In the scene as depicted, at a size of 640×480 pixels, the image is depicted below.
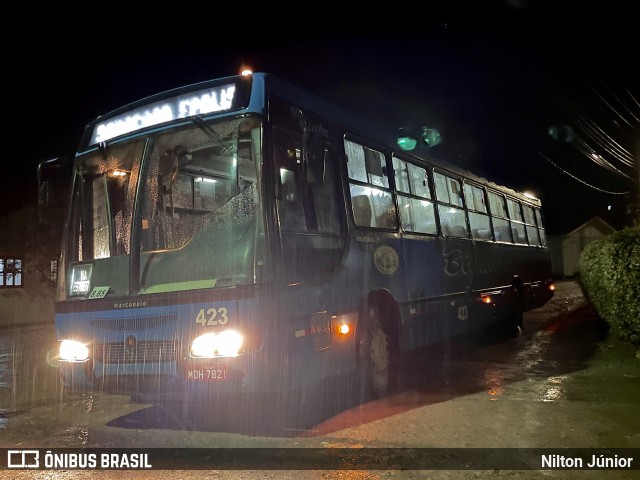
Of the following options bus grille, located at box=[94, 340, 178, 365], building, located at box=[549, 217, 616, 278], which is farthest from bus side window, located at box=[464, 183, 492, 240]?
building, located at box=[549, 217, 616, 278]

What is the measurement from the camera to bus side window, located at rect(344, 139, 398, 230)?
643 centimetres

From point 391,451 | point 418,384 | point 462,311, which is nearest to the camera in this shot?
point 391,451

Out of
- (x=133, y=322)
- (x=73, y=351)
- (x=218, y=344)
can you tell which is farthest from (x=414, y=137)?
(x=73, y=351)

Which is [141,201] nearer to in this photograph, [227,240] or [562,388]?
[227,240]

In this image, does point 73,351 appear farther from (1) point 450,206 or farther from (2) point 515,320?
(2) point 515,320

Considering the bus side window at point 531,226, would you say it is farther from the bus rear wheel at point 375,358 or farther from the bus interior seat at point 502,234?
the bus rear wheel at point 375,358

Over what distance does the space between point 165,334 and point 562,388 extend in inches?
199

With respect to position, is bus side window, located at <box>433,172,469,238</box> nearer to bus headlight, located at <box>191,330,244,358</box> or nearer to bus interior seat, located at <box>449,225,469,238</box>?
bus interior seat, located at <box>449,225,469,238</box>

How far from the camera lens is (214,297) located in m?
4.79

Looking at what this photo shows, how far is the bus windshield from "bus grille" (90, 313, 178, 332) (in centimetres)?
27

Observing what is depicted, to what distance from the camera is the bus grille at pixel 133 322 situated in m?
4.98

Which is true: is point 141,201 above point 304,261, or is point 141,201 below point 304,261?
above

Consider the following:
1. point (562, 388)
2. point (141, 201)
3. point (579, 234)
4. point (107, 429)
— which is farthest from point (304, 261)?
point (579, 234)

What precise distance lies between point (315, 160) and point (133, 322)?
232cm
